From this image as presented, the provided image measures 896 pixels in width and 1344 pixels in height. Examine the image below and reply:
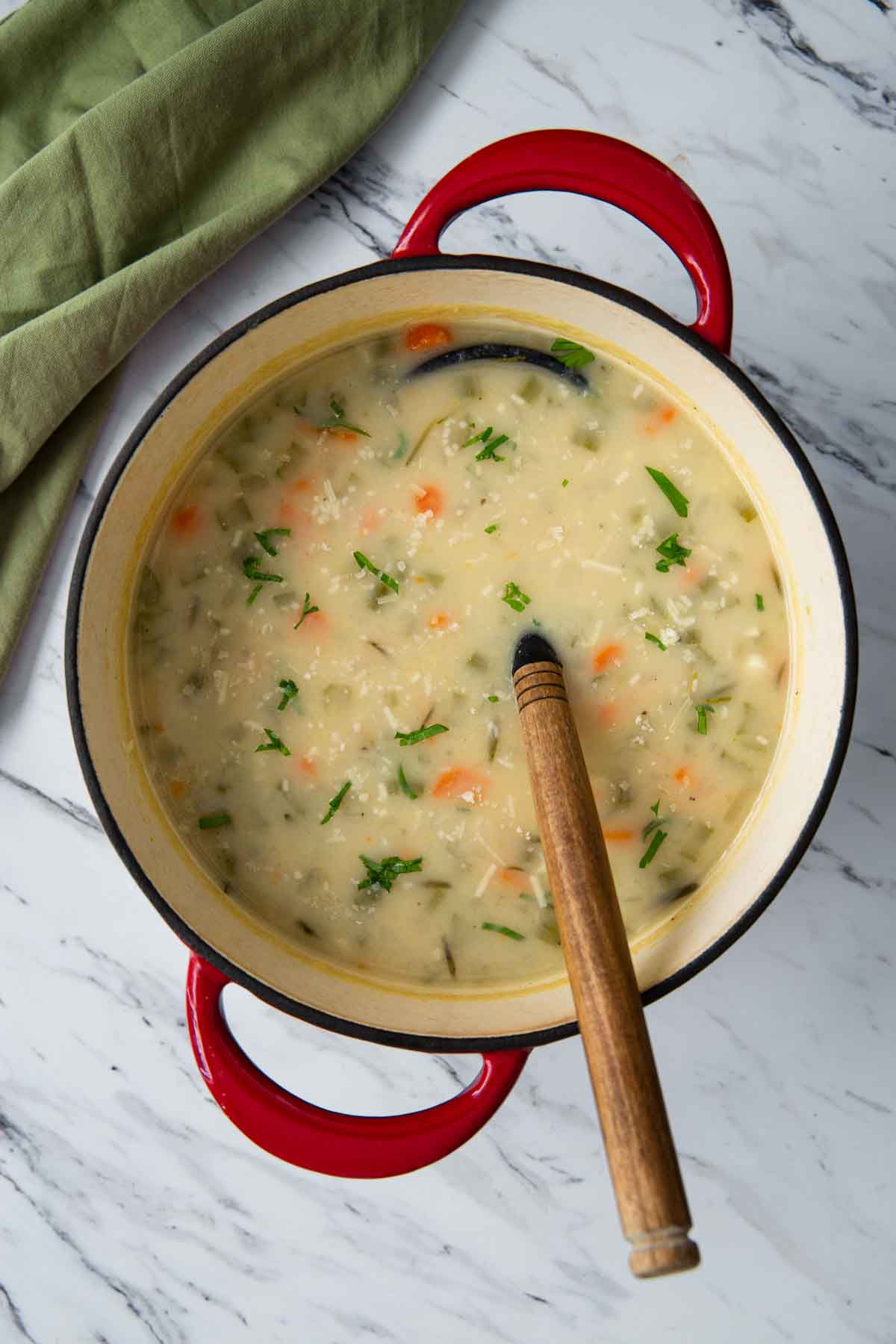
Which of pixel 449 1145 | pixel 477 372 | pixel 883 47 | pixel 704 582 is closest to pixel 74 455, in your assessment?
pixel 477 372

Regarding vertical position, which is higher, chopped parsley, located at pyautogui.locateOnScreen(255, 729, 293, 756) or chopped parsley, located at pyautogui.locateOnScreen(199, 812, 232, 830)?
chopped parsley, located at pyautogui.locateOnScreen(255, 729, 293, 756)

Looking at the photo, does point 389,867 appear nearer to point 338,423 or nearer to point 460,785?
point 460,785

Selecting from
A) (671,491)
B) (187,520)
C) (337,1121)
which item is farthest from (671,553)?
(337,1121)

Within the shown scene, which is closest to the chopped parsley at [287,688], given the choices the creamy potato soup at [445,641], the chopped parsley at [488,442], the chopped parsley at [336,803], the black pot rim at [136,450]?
the creamy potato soup at [445,641]

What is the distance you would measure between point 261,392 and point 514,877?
2.13 ft

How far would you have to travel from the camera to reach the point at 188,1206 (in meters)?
1.56

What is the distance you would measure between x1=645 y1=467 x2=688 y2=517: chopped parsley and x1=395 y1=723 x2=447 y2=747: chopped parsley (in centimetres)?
37

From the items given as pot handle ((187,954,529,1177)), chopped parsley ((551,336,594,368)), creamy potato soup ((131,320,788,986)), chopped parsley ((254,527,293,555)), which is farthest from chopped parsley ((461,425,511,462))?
pot handle ((187,954,529,1177))

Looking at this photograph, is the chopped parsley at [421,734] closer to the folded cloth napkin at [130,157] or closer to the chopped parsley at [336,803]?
the chopped parsley at [336,803]

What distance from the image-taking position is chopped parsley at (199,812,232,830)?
138 cm

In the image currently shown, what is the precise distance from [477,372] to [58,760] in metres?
0.74

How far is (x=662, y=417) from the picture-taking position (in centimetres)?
137

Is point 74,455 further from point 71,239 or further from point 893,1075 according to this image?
point 893,1075

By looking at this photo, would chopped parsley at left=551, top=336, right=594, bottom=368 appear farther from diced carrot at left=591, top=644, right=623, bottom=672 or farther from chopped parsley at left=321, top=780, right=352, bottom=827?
chopped parsley at left=321, top=780, right=352, bottom=827
